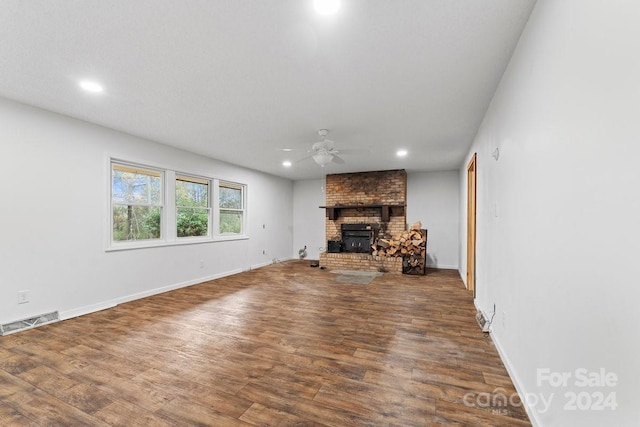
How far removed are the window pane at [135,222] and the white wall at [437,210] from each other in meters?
5.66

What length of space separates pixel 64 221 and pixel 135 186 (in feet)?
3.67

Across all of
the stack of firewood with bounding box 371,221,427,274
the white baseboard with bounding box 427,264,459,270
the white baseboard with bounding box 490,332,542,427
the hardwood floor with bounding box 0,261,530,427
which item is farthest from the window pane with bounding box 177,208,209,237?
the white baseboard with bounding box 427,264,459,270

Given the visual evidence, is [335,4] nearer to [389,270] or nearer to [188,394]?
[188,394]

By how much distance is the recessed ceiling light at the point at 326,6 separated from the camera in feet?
5.18

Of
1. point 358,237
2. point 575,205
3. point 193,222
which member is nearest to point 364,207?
point 358,237

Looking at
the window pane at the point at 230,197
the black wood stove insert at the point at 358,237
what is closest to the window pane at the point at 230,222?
the window pane at the point at 230,197

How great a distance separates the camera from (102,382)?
202cm

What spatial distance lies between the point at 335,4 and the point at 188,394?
8.57ft

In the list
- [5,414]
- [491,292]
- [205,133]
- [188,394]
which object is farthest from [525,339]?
[205,133]

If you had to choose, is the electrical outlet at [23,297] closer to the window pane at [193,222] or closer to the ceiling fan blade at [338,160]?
the window pane at [193,222]

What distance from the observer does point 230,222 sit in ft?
20.8

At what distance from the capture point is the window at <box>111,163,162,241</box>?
4059 millimetres

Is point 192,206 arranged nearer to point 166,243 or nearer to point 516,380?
point 166,243

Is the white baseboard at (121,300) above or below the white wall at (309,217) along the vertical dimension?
below
